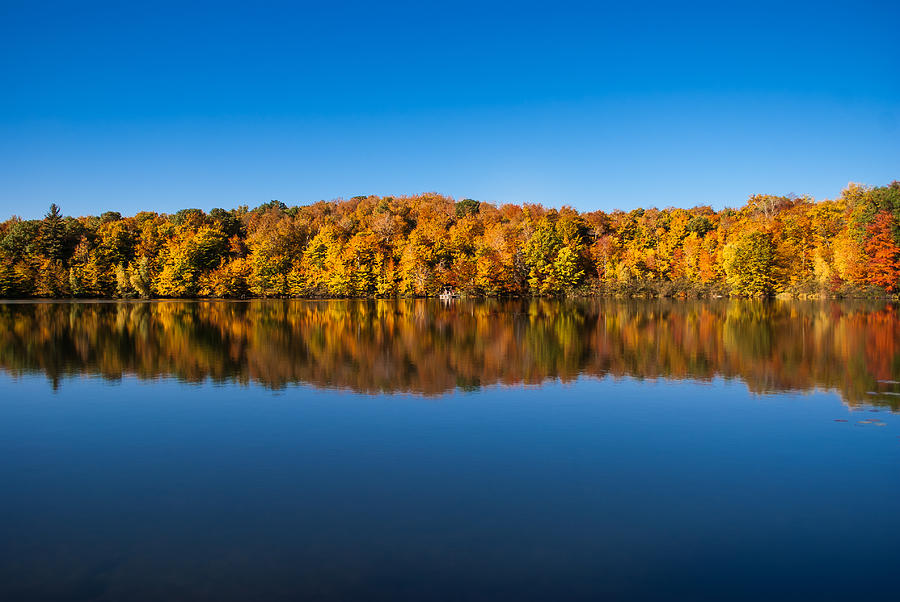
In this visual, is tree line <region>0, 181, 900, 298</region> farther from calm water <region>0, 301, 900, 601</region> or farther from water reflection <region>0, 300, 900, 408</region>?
calm water <region>0, 301, 900, 601</region>

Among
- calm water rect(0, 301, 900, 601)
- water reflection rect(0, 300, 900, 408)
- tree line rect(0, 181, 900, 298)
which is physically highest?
tree line rect(0, 181, 900, 298)

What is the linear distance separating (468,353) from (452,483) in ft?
42.2

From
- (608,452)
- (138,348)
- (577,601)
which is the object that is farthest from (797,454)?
(138,348)

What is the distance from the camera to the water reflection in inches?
621

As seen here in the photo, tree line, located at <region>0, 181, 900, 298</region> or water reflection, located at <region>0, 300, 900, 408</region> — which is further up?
tree line, located at <region>0, 181, 900, 298</region>

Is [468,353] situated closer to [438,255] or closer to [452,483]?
[452,483]

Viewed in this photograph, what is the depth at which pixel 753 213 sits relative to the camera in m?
85.3

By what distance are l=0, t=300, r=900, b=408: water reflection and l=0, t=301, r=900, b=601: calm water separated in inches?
7.5

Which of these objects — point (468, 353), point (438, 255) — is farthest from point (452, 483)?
point (438, 255)

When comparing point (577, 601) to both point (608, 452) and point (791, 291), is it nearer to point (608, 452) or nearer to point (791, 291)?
point (608, 452)

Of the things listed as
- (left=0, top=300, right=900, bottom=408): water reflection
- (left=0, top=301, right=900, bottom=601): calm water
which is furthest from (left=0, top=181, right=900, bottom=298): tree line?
(left=0, top=301, right=900, bottom=601): calm water

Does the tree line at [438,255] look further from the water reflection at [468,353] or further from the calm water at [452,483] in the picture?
the calm water at [452,483]

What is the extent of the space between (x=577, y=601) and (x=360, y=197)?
111 metres

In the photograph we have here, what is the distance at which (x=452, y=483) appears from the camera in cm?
784
